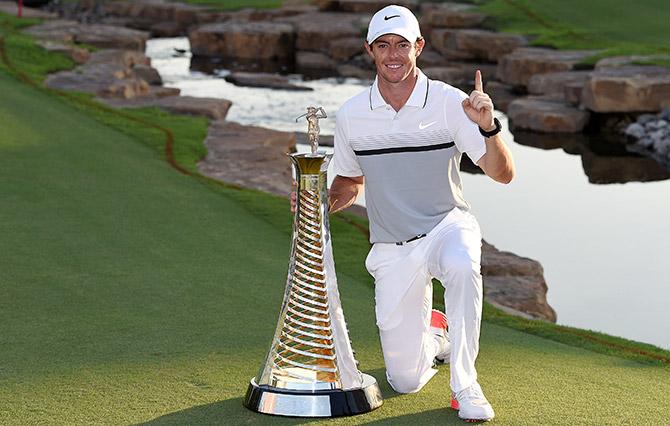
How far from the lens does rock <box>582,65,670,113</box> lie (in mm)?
17125

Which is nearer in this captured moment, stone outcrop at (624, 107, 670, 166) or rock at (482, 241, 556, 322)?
rock at (482, 241, 556, 322)

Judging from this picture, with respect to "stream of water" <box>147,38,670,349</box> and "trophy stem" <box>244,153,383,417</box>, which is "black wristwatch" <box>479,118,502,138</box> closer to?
"trophy stem" <box>244,153,383,417</box>

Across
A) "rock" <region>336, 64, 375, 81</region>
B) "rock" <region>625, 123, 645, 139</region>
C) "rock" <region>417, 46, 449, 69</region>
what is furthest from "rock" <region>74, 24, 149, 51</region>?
"rock" <region>625, 123, 645, 139</region>

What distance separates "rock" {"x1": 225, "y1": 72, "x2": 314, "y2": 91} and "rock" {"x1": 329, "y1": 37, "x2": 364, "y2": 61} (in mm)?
3399

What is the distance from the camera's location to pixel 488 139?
450cm

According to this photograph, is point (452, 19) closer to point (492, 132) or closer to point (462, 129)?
point (462, 129)

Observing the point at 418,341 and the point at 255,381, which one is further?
the point at 418,341

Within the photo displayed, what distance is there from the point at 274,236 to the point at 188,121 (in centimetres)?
557

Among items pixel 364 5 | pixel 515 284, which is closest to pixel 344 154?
pixel 515 284

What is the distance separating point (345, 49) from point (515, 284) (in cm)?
1783

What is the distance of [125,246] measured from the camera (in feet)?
23.6

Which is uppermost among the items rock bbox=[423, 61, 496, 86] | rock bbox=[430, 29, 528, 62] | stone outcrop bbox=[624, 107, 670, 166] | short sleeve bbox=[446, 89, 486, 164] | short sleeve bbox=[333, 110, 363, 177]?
rock bbox=[430, 29, 528, 62]

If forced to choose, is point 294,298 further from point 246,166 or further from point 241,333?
point 246,166

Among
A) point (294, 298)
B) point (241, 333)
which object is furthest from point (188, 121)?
point (294, 298)
